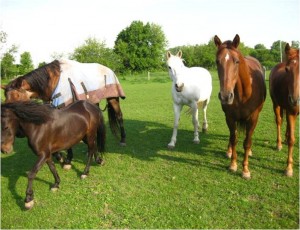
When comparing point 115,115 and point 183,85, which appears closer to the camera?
point 183,85

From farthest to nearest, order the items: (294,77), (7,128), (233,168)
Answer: (233,168)
(7,128)
(294,77)

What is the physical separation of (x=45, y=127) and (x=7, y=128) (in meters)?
0.49

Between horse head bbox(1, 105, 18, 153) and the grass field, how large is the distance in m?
0.93

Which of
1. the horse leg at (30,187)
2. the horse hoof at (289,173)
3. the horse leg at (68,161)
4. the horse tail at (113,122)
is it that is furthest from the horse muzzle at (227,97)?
the horse tail at (113,122)

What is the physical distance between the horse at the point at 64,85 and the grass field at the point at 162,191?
975mm

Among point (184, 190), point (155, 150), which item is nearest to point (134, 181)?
point (184, 190)

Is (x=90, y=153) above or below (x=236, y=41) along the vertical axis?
below

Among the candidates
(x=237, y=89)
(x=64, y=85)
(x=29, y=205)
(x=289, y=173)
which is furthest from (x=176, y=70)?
(x=29, y=205)

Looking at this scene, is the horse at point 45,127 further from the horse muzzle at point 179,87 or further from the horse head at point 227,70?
the horse head at point 227,70

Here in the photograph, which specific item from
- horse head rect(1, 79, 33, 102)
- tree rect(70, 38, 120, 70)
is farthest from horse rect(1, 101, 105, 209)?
tree rect(70, 38, 120, 70)

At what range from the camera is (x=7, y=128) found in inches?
133

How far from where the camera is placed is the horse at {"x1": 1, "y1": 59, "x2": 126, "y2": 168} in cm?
437

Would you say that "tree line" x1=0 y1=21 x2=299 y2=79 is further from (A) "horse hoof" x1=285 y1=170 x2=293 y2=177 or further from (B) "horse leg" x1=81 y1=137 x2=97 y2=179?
(A) "horse hoof" x1=285 y1=170 x2=293 y2=177

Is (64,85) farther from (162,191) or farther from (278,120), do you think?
(278,120)
